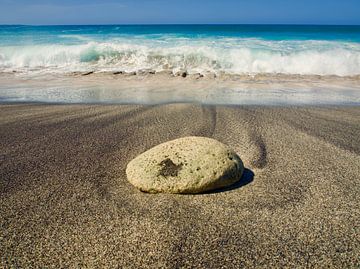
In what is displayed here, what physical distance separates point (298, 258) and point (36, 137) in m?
2.54

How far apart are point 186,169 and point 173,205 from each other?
10.0 inches

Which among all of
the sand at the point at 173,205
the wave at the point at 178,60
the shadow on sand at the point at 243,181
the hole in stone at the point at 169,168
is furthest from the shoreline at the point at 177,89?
the hole in stone at the point at 169,168

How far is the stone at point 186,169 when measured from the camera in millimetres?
2123

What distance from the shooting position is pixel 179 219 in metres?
1.88

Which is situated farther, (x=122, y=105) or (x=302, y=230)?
(x=122, y=105)

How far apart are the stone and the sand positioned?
6 cm

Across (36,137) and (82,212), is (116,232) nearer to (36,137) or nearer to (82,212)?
(82,212)

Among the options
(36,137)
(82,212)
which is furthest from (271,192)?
(36,137)

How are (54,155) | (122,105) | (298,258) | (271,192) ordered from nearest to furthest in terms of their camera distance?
(298,258) < (271,192) < (54,155) < (122,105)

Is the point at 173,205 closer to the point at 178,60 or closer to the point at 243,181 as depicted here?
the point at 243,181

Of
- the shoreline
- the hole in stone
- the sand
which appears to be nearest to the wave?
the shoreline

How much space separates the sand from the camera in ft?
5.22

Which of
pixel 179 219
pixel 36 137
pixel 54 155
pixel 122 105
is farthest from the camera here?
pixel 122 105

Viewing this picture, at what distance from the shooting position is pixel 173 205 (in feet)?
6.59
